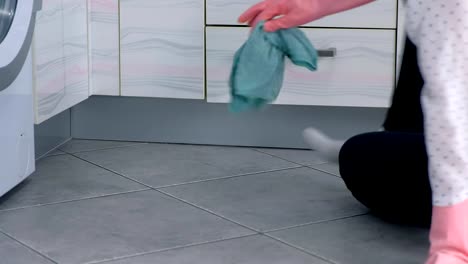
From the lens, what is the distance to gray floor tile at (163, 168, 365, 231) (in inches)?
74.4

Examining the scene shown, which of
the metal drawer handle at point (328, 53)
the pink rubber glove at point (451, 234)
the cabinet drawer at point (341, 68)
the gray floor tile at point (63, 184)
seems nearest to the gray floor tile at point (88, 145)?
the gray floor tile at point (63, 184)


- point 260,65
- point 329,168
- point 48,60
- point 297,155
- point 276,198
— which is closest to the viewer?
point 260,65

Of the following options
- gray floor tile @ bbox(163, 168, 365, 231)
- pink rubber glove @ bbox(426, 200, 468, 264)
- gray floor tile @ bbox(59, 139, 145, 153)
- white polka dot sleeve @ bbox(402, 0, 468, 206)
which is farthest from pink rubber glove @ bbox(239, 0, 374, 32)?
gray floor tile @ bbox(59, 139, 145, 153)

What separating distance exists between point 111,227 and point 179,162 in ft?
1.94

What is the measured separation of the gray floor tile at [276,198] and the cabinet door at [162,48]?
0.40 metres

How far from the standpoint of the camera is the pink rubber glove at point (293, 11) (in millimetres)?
1447

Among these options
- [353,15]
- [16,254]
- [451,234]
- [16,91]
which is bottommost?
[16,254]

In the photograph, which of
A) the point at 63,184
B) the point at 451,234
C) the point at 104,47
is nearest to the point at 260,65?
the point at 451,234

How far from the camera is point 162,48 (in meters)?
2.47

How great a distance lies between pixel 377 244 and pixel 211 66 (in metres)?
0.90

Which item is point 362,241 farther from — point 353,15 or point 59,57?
point 59,57

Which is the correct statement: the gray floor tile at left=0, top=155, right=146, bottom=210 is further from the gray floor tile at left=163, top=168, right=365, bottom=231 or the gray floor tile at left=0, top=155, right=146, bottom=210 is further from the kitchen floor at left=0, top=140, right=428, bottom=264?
the gray floor tile at left=163, top=168, right=365, bottom=231

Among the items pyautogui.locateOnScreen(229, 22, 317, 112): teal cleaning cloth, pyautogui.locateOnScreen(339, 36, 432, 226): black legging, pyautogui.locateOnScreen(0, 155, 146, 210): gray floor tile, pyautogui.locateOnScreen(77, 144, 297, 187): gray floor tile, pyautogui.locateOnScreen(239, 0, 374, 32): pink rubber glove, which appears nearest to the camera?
pyautogui.locateOnScreen(239, 0, 374, 32): pink rubber glove

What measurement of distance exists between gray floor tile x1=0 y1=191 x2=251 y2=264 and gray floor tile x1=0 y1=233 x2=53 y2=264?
2cm
